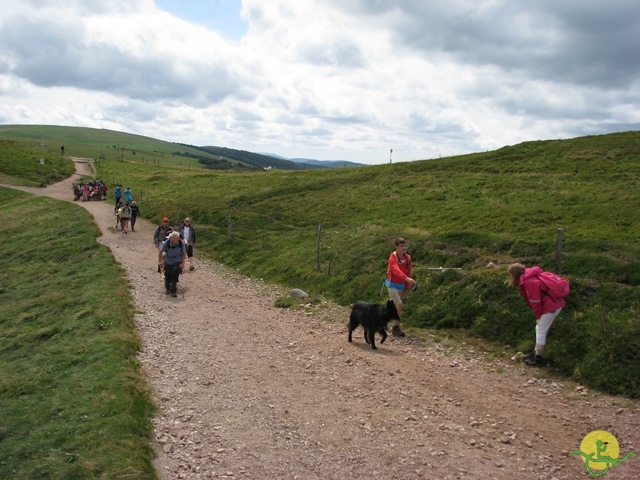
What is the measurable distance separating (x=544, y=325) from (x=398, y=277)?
3484 mm

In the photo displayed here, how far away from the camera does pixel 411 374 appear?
10586 mm

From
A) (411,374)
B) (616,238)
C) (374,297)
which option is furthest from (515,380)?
(616,238)

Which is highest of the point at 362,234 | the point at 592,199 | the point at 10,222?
the point at 592,199

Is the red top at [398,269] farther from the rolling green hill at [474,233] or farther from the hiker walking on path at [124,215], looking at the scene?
the hiker walking on path at [124,215]

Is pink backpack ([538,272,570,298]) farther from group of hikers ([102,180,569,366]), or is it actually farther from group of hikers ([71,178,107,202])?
group of hikers ([71,178,107,202])

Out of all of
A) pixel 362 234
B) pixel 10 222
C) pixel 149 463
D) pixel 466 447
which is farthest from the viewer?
pixel 10 222

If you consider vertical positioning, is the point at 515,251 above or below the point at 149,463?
above

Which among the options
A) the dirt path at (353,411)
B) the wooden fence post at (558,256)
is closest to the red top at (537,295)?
the dirt path at (353,411)

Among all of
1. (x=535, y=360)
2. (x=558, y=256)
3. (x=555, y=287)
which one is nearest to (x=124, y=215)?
(x=558, y=256)

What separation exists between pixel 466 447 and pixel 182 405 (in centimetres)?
495

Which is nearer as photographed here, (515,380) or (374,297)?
(515,380)

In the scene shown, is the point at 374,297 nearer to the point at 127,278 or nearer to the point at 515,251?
the point at 515,251

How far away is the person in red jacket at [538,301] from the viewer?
34.4 ft

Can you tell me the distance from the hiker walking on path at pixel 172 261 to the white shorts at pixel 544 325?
11.8 m
